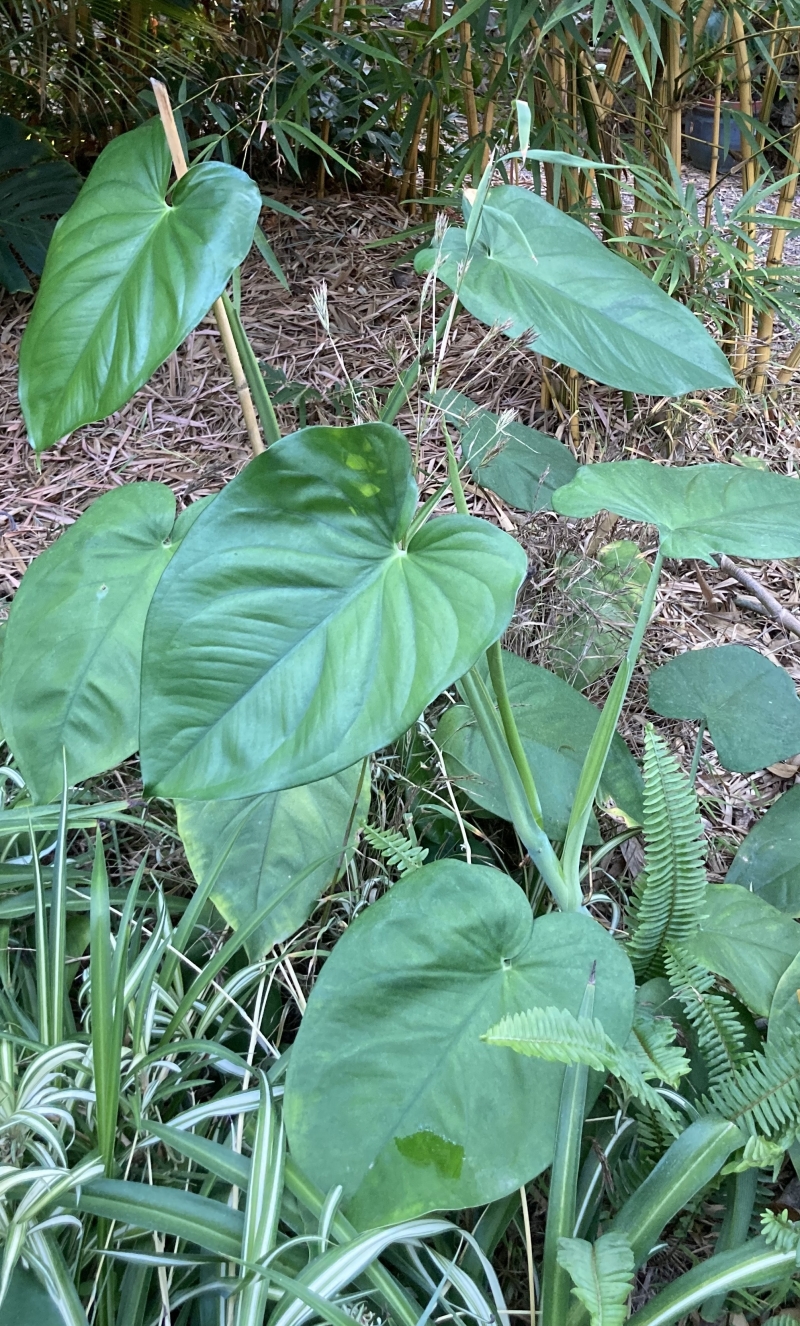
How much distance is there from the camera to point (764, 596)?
1.18 meters

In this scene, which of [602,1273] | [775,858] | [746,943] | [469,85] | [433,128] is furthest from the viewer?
[433,128]

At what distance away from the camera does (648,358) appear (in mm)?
764

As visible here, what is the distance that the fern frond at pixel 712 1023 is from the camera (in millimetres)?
647

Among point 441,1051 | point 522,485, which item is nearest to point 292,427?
point 522,485

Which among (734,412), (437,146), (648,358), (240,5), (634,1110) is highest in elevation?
(240,5)

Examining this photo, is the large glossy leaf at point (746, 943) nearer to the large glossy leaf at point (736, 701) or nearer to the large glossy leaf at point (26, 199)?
the large glossy leaf at point (736, 701)

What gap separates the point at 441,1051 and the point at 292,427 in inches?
42.8

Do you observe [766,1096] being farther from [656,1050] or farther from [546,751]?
[546,751]

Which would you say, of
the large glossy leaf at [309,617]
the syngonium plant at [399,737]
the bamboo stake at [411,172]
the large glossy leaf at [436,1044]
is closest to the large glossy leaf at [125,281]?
the syngonium plant at [399,737]

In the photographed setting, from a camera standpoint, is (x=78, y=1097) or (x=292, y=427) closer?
(x=78, y=1097)

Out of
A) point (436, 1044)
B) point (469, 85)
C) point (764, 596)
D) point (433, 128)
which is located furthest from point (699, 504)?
point (433, 128)

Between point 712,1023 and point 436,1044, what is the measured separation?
0.23m

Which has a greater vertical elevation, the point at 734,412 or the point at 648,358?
the point at 648,358

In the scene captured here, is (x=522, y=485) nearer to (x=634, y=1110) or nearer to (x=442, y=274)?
(x=442, y=274)
